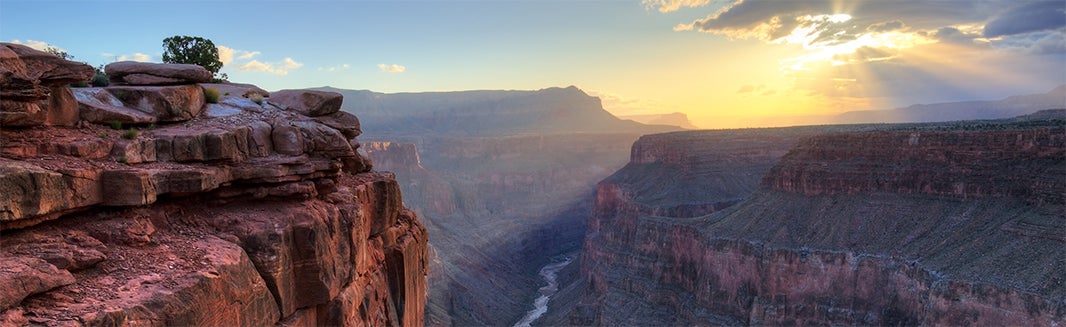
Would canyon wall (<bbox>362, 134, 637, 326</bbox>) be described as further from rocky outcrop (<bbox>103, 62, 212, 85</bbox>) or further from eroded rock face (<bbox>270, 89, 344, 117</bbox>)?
rocky outcrop (<bbox>103, 62, 212, 85</bbox>)

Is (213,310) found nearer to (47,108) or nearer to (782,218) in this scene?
(47,108)

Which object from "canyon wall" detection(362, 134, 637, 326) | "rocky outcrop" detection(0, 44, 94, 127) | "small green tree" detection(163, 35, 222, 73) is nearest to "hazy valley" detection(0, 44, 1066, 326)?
"rocky outcrop" detection(0, 44, 94, 127)

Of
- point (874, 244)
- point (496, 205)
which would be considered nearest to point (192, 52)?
point (874, 244)

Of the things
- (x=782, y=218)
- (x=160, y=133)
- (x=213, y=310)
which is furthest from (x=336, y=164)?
(x=782, y=218)

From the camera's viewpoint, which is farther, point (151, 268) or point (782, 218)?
point (782, 218)

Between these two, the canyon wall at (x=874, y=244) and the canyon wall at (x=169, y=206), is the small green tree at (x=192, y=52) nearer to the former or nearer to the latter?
the canyon wall at (x=169, y=206)

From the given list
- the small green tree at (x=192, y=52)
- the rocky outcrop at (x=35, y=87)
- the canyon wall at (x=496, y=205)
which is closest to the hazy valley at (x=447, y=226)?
the rocky outcrop at (x=35, y=87)
